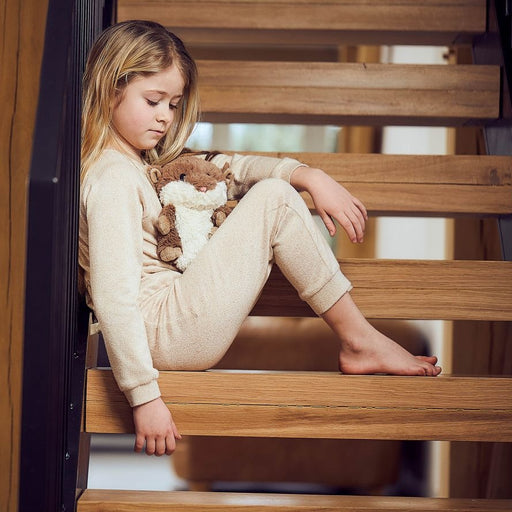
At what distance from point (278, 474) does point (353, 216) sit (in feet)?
6.26

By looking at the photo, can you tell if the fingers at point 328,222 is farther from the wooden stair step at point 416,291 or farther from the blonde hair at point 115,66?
the blonde hair at point 115,66

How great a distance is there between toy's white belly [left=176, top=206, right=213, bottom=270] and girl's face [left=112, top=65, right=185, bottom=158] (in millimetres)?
171

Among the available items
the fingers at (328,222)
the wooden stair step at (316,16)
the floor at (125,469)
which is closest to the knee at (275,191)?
the fingers at (328,222)

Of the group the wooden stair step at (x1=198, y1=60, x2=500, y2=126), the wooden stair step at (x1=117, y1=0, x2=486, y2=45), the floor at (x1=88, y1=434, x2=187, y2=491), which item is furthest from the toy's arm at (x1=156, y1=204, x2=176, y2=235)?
the floor at (x1=88, y1=434, x2=187, y2=491)

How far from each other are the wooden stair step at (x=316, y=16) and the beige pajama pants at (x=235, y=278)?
1067 millimetres

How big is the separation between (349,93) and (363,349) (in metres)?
0.98

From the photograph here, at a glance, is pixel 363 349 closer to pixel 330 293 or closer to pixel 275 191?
pixel 330 293

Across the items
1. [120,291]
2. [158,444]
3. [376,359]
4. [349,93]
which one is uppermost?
[349,93]

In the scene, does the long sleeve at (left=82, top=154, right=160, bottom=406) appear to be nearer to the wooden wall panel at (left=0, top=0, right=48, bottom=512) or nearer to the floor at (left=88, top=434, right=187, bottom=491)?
the wooden wall panel at (left=0, top=0, right=48, bottom=512)

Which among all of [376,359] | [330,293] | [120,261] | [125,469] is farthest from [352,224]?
[125,469]

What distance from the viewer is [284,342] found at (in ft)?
10.8

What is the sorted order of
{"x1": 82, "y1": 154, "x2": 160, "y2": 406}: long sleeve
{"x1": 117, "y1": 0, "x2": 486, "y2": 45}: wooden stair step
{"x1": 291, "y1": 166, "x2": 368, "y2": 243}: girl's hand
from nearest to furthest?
1. {"x1": 82, "y1": 154, "x2": 160, "y2": 406}: long sleeve
2. {"x1": 291, "y1": 166, "x2": 368, "y2": 243}: girl's hand
3. {"x1": 117, "y1": 0, "x2": 486, "y2": 45}: wooden stair step

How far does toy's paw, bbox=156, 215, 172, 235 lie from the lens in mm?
1535

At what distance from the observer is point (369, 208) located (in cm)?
199
